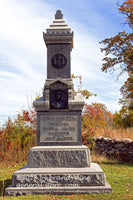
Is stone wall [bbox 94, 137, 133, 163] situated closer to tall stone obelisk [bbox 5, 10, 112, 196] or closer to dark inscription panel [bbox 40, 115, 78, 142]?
tall stone obelisk [bbox 5, 10, 112, 196]

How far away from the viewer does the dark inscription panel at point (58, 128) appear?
632 centimetres

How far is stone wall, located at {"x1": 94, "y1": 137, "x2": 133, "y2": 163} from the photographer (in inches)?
452

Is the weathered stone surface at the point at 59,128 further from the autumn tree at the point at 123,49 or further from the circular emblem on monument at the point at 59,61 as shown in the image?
the autumn tree at the point at 123,49

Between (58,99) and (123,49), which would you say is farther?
(123,49)

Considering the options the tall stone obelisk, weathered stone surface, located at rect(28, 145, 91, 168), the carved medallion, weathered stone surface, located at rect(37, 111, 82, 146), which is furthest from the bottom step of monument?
the carved medallion

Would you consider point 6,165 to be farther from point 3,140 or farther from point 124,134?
point 124,134

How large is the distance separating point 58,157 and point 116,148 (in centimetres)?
665

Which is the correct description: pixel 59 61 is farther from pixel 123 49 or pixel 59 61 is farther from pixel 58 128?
pixel 123 49

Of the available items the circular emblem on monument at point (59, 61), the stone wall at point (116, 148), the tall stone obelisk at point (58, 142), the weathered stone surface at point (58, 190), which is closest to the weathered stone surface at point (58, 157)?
the tall stone obelisk at point (58, 142)

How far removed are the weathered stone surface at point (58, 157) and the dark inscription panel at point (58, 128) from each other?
1.45 feet

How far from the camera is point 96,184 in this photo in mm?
5418

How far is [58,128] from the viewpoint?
20.8 ft

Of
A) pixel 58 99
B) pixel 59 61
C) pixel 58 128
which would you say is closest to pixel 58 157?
pixel 58 128

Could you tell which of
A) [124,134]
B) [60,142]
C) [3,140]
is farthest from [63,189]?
[124,134]
